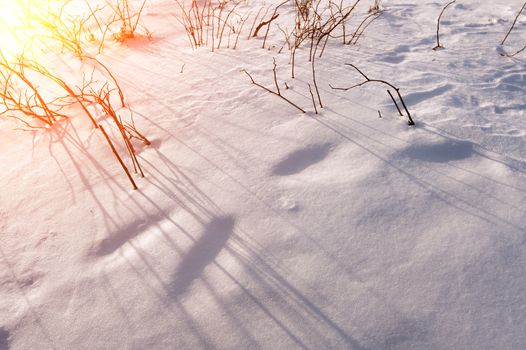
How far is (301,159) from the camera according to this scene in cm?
126

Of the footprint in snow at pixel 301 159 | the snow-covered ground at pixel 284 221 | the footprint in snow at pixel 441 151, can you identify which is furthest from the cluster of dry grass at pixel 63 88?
the footprint in snow at pixel 441 151

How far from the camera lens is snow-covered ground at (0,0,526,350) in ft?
2.64

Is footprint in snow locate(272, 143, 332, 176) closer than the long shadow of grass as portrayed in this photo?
No

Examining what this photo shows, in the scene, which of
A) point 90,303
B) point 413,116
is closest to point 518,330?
point 413,116

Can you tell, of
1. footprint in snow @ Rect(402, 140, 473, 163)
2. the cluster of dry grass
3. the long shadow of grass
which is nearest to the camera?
the long shadow of grass

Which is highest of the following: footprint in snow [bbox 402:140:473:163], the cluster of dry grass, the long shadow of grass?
the cluster of dry grass

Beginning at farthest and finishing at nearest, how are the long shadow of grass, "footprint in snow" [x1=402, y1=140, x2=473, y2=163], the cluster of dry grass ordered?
the cluster of dry grass < "footprint in snow" [x1=402, y1=140, x2=473, y2=163] < the long shadow of grass


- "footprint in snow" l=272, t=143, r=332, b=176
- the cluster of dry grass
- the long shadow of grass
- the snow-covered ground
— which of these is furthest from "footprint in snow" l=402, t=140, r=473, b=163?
the cluster of dry grass

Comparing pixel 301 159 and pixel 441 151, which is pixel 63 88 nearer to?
pixel 301 159

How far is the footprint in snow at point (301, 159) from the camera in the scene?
1.22 meters

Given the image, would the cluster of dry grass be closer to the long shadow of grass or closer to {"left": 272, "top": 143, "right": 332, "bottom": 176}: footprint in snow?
the long shadow of grass

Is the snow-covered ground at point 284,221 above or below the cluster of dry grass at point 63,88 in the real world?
below

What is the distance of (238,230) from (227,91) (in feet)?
2.93

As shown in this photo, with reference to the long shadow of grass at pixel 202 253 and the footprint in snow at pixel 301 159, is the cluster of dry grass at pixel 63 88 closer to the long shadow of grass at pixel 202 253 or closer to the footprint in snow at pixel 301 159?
the long shadow of grass at pixel 202 253
